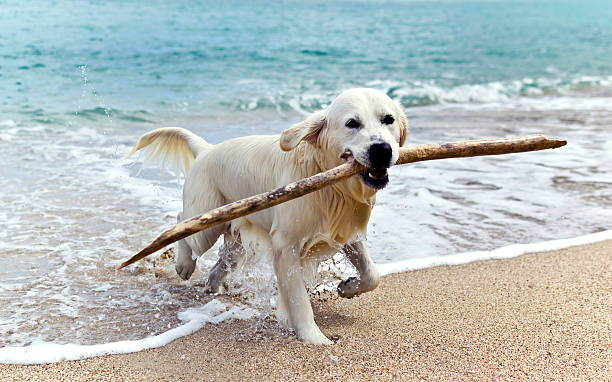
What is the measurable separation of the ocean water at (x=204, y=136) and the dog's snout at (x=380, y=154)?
1.46 meters

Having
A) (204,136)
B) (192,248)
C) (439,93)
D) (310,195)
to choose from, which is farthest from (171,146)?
(439,93)

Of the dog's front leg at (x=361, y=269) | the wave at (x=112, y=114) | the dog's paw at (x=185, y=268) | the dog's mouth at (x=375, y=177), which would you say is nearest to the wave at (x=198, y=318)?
the dog's paw at (x=185, y=268)

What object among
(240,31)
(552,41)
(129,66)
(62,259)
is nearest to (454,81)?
(129,66)

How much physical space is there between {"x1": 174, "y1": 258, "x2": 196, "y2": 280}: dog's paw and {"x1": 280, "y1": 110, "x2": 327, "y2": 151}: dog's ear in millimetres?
1671

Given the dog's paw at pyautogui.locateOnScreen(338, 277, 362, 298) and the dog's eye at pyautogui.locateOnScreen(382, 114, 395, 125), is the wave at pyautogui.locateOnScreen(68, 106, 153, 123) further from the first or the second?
the dog's eye at pyautogui.locateOnScreen(382, 114, 395, 125)

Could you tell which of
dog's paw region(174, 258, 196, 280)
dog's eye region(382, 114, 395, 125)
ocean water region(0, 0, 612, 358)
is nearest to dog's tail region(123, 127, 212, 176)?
dog's paw region(174, 258, 196, 280)

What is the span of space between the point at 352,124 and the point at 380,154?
0.29 m

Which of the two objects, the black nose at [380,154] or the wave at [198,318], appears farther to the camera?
the wave at [198,318]

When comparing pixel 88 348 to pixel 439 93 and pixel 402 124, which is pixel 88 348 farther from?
pixel 439 93

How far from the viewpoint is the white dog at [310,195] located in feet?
10.7

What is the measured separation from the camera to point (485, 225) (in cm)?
591

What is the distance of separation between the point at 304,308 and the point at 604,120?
10133 millimetres

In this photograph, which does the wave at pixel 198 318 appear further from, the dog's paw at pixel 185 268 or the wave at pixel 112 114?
the wave at pixel 112 114

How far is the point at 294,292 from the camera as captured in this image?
12.0ft
